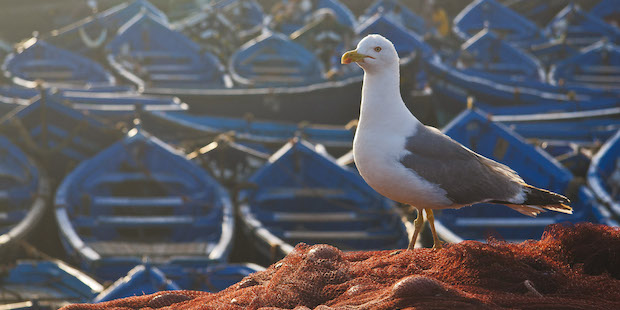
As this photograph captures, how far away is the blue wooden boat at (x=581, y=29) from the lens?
26938 mm

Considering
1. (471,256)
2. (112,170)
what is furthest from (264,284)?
(112,170)

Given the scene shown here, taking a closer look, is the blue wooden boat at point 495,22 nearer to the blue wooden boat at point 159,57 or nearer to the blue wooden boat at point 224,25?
the blue wooden boat at point 224,25

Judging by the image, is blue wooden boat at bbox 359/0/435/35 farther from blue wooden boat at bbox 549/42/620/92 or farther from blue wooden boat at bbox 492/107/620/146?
blue wooden boat at bbox 492/107/620/146

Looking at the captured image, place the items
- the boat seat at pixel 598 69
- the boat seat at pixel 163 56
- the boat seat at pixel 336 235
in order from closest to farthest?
1. the boat seat at pixel 336 235
2. the boat seat at pixel 163 56
3. the boat seat at pixel 598 69

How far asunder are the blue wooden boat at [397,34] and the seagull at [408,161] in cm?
1716

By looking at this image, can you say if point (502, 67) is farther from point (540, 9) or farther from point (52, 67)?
point (540, 9)

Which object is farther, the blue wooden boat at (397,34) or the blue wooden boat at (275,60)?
the blue wooden boat at (397,34)

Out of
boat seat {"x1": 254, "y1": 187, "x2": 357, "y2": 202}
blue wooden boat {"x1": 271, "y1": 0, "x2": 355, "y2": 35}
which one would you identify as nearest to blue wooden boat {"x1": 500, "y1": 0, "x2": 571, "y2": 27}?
blue wooden boat {"x1": 271, "y1": 0, "x2": 355, "y2": 35}

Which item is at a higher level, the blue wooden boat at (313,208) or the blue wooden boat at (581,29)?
the blue wooden boat at (581,29)

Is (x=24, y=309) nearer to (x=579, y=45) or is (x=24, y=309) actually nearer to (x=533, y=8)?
(x=579, y=45)

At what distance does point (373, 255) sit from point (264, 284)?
76 cm

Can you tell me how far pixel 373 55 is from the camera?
4.40 meters

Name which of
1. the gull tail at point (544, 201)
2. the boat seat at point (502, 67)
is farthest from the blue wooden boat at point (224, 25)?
the gull tail at point (544, 201)

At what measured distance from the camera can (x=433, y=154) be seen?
4527 mm
